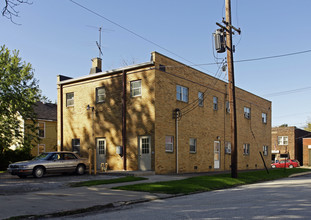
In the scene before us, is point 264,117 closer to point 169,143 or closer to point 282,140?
point 169,143

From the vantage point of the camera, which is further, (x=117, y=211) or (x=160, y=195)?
(x=160, y=195)

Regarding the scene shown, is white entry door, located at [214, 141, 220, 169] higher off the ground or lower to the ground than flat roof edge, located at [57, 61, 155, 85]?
lower

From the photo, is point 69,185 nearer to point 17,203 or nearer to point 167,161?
point 17,203

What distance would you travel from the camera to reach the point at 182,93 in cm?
2339

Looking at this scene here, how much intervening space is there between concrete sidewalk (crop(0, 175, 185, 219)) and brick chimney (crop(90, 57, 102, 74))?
1419 cm

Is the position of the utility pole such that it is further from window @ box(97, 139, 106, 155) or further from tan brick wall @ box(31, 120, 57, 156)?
tan brick wall @ box(31, 120, 57, 156)

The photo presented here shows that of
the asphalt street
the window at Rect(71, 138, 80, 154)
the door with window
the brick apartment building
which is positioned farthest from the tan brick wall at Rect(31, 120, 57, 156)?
the brick apartment building

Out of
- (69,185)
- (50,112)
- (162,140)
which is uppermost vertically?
(50,112)

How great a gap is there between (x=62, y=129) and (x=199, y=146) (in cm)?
1069

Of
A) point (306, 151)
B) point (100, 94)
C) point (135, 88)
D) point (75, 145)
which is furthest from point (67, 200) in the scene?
point (306, 151)

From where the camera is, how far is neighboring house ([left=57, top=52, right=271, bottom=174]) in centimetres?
2109

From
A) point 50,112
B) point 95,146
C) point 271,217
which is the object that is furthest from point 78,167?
point 50,112

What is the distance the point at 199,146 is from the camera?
973 inches

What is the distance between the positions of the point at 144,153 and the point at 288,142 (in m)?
41.6
